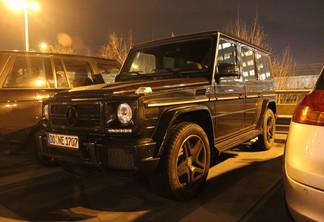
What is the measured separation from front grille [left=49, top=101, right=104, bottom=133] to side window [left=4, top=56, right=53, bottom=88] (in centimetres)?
137

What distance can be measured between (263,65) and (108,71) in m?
3.03

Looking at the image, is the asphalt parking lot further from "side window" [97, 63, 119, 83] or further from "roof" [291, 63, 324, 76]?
"roof" [291, 63, 324, 76]

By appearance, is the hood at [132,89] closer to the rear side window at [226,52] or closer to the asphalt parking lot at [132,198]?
the rear side window at [226,52]

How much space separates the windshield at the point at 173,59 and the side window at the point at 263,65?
2.00 m

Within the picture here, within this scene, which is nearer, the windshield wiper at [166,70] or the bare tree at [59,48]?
the windshield wiper at [166,70]

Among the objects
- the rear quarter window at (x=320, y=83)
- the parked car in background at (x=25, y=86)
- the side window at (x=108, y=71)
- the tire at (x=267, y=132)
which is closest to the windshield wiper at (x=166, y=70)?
the parked car in background at (x=25, y=86)

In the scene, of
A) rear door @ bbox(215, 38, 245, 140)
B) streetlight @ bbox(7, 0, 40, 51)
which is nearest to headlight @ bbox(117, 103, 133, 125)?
rear door @ bbox(215, 38, 245, 140)

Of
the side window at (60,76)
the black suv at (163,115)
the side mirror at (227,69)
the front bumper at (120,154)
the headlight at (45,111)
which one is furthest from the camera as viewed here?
the side window at (60,76)

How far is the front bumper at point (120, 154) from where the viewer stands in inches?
122

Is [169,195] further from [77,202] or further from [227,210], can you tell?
[77,202]

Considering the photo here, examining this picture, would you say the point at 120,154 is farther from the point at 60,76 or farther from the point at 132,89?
the point at 60,76

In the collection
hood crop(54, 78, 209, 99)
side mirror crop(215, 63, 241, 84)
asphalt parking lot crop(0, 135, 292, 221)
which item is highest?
side mirror crop(215, 63, 241, 84)

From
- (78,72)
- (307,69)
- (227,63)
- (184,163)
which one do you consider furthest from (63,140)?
(307,69)

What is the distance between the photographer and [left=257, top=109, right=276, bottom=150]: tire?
620 cm
